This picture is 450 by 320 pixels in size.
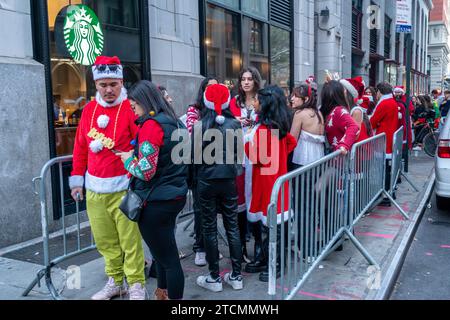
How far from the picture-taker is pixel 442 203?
24.6 feet

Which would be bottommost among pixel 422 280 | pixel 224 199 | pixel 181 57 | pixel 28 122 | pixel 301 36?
pixel 422 280

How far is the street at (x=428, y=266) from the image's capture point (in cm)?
439

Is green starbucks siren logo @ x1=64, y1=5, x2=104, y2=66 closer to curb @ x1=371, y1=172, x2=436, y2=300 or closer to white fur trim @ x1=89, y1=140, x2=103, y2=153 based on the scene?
white fur trim @ x1=89, y1=140, x2=103, y2=153

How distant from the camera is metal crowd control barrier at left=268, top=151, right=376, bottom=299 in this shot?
330cm

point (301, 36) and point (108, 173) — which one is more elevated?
point (301, 36)

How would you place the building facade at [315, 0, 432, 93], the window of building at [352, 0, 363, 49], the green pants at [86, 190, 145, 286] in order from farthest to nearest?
1. the window of building at [352, 0, 363, 49]
2. the building facade at [315, 0, 432, 93]
3. the green pants at [86, 190, 145, 286]

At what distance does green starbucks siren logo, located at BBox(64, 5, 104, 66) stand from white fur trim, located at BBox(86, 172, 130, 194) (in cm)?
331

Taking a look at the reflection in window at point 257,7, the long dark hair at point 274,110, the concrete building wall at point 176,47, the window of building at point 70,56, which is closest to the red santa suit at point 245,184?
the long dark hair at point 274,110

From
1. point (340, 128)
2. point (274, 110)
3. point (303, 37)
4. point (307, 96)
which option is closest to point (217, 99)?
point (274, 110)

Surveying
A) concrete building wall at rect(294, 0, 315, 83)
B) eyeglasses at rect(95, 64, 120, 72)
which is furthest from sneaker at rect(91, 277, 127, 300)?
concrete building wall at rect(294, 0, 315, 83)
